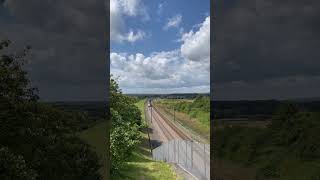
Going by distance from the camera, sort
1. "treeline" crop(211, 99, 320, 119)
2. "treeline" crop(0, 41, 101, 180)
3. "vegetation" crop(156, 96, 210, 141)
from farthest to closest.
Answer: "vegetation" crop(156, 96, 210, 141)
"treeline" crop(211, 99, 320, 119)
"treeline" crop(0, 41, 101, 180)

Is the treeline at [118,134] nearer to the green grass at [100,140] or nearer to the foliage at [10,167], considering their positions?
the green grass at [100,140]

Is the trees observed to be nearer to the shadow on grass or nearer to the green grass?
the shadow on grass

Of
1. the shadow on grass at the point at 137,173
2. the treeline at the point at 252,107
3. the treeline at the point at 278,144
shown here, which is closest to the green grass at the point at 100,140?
the treeline at the point at 252,107

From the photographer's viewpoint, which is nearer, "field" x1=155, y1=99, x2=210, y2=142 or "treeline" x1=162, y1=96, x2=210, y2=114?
"field" x1=155, y1=99, x2=210, y2=142

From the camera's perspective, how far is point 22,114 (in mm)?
5969

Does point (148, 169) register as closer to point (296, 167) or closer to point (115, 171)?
point (115, 171)

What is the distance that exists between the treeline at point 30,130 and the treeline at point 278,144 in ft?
24.8

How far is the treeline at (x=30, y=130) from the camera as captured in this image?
5.78 metres

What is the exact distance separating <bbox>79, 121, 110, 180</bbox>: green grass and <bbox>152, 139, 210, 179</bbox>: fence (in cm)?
1376

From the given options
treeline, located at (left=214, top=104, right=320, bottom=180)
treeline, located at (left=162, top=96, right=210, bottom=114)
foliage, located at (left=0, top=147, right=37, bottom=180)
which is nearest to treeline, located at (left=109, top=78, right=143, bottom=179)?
treeline, located at (left=214, top=104, right=320, bottom=180)

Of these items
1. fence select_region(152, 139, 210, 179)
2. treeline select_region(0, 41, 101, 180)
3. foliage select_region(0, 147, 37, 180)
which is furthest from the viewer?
fence select_region(152, 139, 210, 179)

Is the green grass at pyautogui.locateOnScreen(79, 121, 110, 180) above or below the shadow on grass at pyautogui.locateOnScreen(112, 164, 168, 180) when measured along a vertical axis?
above

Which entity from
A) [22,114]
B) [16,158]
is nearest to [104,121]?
[22,114]

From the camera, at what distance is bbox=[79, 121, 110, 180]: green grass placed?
25.2ft
